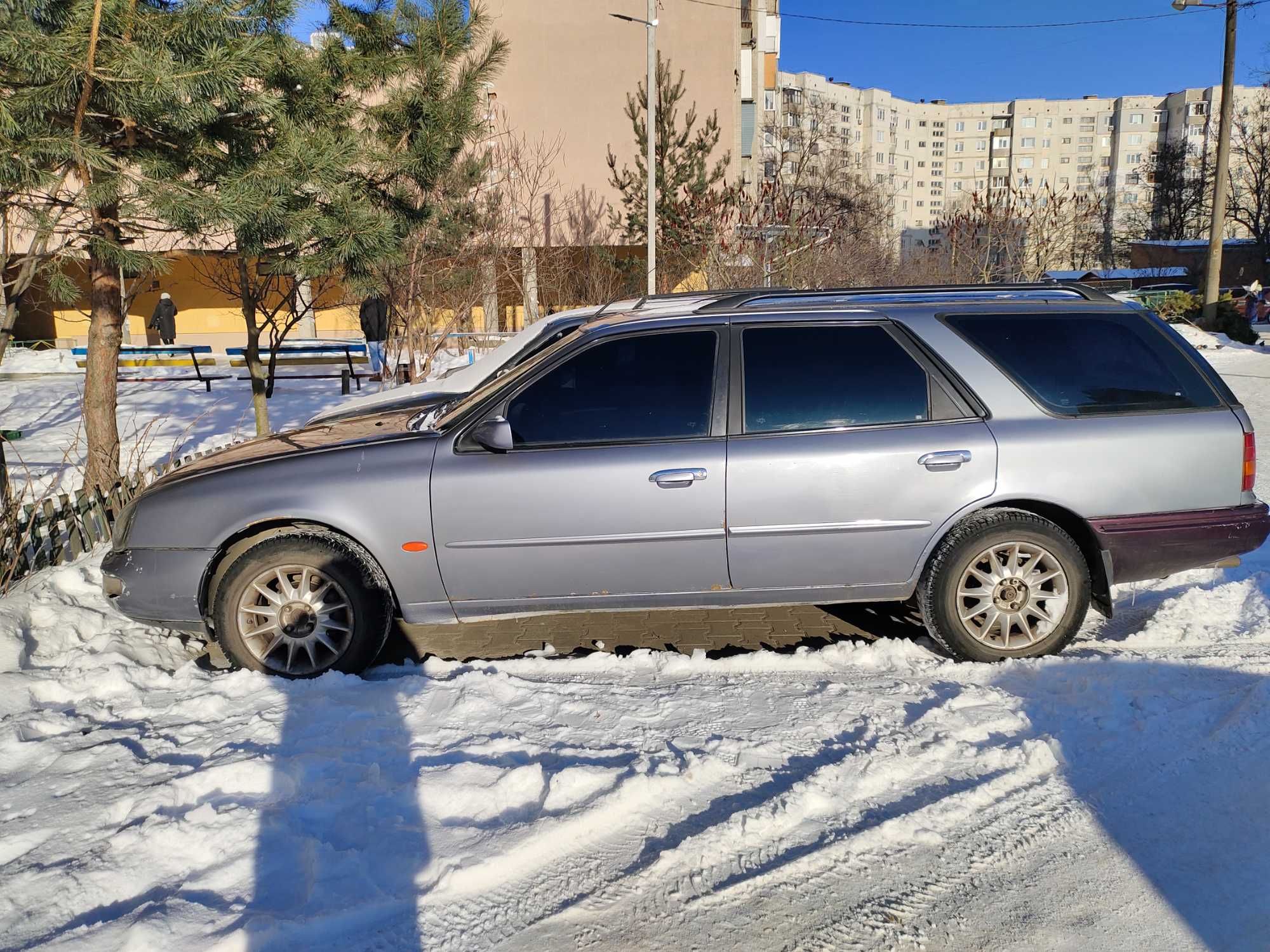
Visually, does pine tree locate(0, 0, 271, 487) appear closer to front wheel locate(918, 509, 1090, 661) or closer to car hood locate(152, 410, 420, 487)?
car hood locate(152, 410, 420, 487)

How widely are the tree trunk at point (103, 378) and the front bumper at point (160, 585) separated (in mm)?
3292

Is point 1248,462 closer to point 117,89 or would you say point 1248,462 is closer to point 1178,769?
point 1178,769

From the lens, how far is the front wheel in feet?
15.1

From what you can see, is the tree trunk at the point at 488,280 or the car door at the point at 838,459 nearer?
the car door at the point at 838,459

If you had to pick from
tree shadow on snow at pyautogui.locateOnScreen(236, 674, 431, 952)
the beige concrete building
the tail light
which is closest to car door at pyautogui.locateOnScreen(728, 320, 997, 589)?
the tail light

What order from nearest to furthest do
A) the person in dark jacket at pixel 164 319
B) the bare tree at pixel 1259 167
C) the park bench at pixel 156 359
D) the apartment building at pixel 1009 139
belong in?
1. the park bench at pixel 156 359
2. the person in dark jacket at pixel 164 319
3. the bare tree at pixel 1259 167
4. the apartment building at pixel 1009 139

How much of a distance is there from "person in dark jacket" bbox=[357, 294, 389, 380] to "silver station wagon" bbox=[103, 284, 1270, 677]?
39.5 ft

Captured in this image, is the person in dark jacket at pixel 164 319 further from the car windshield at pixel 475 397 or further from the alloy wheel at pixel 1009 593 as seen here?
the alloy wheel at pixel 1009 593

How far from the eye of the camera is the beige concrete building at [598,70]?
1121 inches

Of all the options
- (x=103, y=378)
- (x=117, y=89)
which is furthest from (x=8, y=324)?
(x=117, y=89)

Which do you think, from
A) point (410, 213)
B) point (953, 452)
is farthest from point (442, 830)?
point (410, 213)

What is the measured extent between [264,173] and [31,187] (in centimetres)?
130

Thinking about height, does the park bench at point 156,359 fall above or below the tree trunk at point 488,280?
below

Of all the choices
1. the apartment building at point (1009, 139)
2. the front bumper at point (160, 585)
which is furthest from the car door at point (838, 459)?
the apartment building at point (1009, 139)
